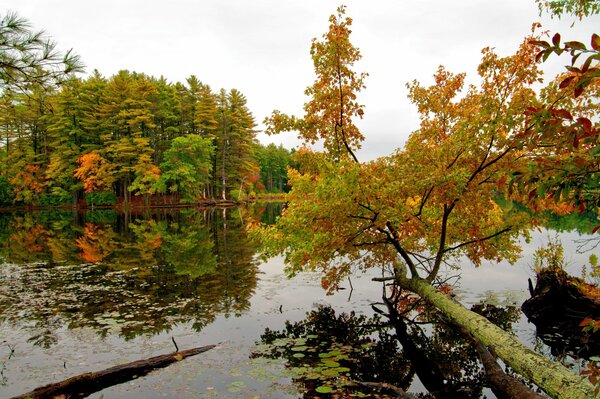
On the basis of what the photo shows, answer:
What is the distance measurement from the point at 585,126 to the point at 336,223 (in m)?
5.86

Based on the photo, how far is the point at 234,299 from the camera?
11000 millimetres

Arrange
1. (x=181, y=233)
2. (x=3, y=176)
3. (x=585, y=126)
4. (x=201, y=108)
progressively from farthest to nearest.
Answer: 1. (x=201, y=108)
2. (x=3, y=176)
3. (x=181, y=233)
4. (x=585, y=126)

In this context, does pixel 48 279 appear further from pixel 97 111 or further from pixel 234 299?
pixel 97 111

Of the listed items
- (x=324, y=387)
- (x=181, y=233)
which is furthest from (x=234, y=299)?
(x=181, y=233)

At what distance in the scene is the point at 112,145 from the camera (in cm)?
4478

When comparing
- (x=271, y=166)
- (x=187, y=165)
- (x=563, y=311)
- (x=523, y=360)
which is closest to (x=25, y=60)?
(x=523, y=360)

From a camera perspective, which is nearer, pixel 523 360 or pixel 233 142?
pixel 523 360

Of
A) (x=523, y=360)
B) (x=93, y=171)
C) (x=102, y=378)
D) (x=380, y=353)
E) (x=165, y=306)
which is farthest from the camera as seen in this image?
(x=93, y=171)

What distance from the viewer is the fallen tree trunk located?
4.75m

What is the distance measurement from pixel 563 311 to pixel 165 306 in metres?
10.6

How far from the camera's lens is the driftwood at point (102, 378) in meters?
5.32

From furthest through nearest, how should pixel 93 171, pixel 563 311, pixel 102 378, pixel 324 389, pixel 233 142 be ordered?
pixel 233 142
pixel 93 171
pixel 563 311
pixel 102 378
pixel 324 389

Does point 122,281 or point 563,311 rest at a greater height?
point 122,281

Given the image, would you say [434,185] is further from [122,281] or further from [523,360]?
[122,281]
